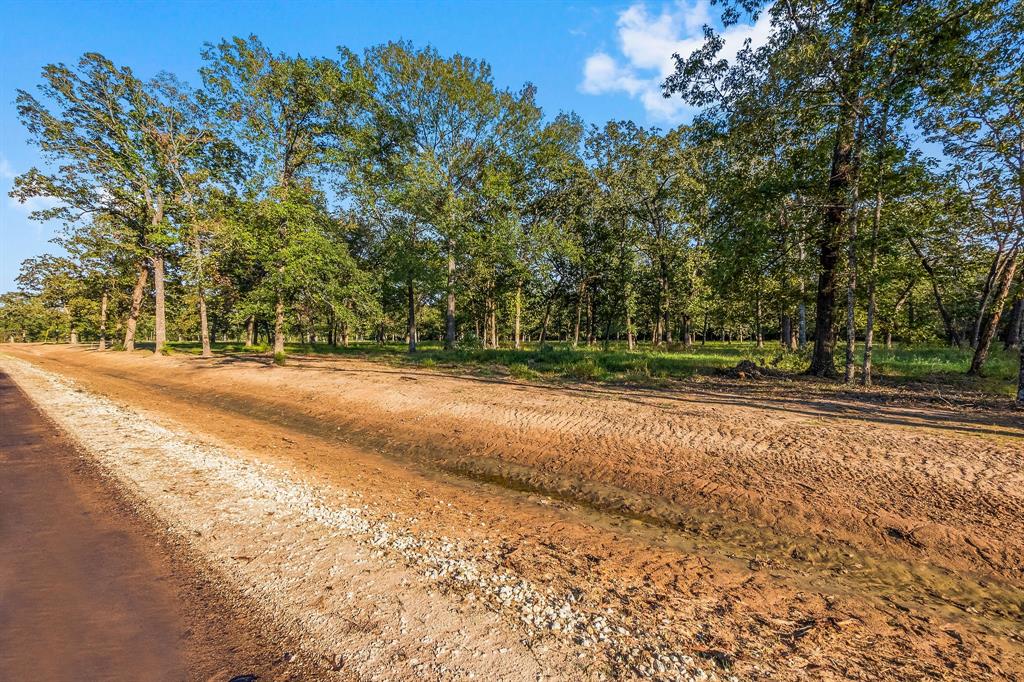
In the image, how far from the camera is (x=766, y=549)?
14.4ft

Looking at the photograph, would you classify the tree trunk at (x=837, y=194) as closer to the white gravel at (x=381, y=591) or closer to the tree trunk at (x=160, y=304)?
the white gravel at (x=381, y=591)

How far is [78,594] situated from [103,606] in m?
0.38

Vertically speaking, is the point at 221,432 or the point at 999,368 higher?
the point at 999,368

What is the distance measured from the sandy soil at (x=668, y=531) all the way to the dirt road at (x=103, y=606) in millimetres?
383

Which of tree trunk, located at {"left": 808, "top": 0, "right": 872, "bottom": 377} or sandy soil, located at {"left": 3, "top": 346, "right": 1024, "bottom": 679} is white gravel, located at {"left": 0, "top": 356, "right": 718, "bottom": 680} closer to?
sandy soil, located at {"left": 3, "top": 346, "right": 1024, "bottom": 679}

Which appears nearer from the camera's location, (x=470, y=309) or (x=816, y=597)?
(x=816, y=597)

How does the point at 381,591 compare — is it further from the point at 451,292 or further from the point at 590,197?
the point at 590,197

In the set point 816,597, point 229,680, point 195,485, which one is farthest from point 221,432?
point 816,597

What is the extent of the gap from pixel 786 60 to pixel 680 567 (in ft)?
48.0

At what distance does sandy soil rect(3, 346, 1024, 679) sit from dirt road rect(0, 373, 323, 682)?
0.38 metres

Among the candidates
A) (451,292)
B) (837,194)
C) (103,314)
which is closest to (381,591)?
(837,194)

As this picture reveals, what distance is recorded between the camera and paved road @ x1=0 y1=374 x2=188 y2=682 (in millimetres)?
2455

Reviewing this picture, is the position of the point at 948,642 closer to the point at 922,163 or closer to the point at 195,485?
the point at 195,485

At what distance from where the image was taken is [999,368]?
1398cm
